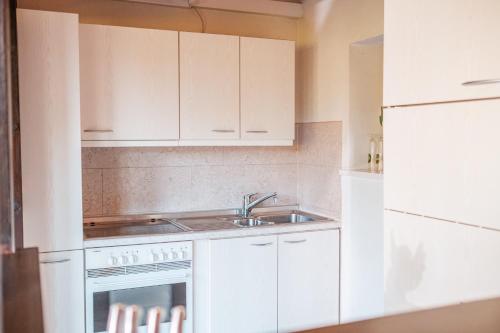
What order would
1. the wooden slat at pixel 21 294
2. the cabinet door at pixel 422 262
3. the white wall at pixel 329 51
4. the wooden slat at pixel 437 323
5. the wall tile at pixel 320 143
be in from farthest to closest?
the wall tile at pixel 320 143 → the white wall at pixel 329 51 → the cabinet door at pixel 422 262 → the wooden slat at pixel 437 323 → the wooden slat at pixel 21 294

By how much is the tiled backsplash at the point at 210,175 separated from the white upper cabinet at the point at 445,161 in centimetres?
142

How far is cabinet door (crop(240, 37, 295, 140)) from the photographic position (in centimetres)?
345

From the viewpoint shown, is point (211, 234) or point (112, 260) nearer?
point (112, 260)

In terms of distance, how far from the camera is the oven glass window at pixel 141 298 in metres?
2.87

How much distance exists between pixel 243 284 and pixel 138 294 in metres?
0.64

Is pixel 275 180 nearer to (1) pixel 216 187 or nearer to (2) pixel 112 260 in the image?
(1) pixel 216 187

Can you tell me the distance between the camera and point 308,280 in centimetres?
339

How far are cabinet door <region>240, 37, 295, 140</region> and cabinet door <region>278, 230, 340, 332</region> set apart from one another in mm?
726

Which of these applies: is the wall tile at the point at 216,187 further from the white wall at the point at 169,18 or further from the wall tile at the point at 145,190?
the white wall at the point at 169,18

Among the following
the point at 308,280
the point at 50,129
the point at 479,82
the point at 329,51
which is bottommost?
the point at 308,280

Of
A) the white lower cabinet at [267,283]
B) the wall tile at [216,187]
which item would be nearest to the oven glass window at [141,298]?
the white lower cabinet at [267,283]

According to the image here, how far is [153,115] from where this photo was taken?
3.19m

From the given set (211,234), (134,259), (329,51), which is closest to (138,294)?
(134,259)

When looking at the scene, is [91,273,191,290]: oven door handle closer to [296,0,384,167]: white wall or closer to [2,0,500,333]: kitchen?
[2,0,500,333]: kitchen
